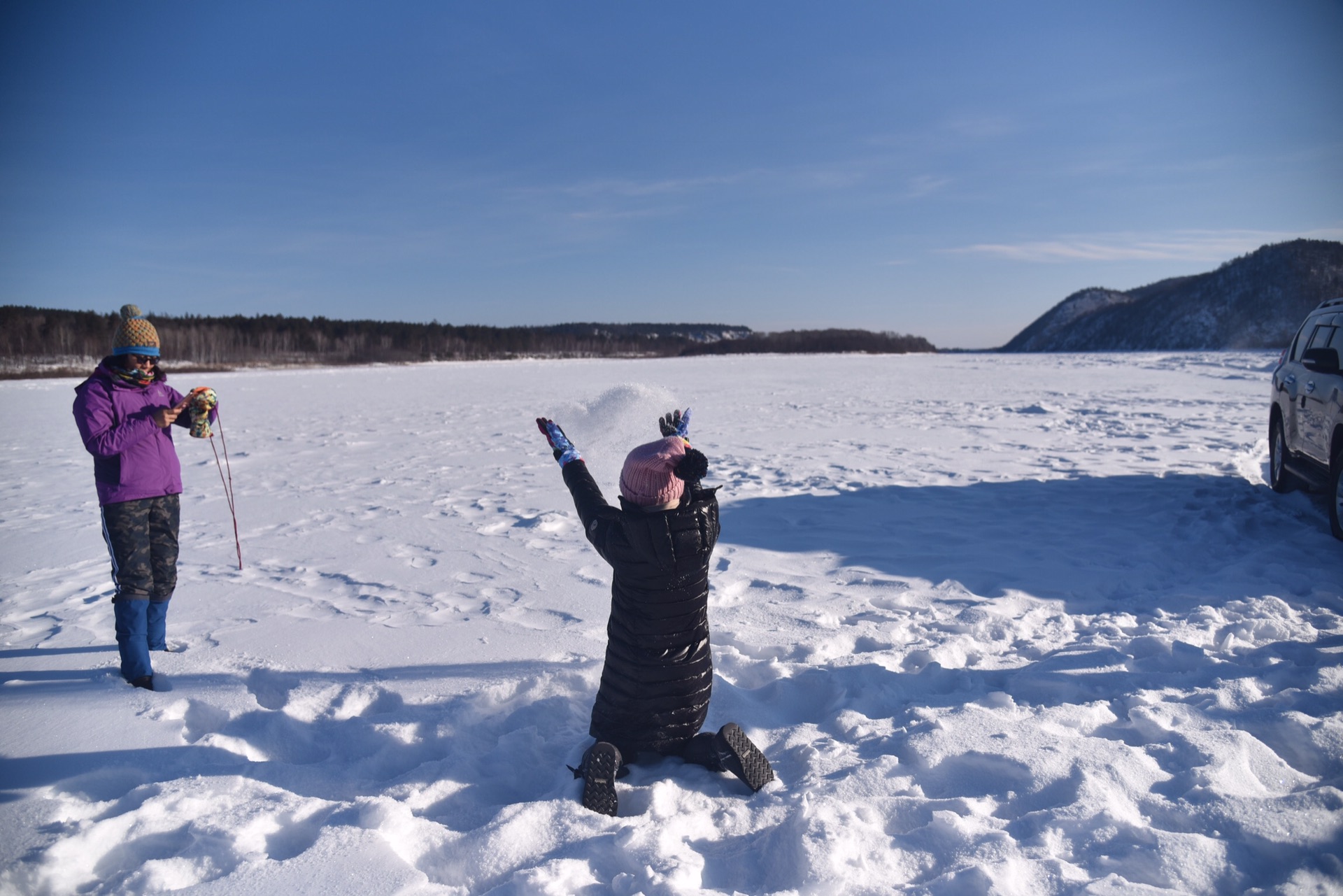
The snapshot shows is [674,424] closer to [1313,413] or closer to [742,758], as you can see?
[742,758]

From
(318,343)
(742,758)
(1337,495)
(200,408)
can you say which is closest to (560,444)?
(742,758)

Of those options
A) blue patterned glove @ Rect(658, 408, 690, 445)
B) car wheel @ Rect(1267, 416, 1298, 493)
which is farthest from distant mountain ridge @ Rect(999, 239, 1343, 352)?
blue patterned glove @ Rect(658, 408, 690, 445)

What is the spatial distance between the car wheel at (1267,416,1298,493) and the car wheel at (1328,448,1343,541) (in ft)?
4.38

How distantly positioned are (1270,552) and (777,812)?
16.4ft

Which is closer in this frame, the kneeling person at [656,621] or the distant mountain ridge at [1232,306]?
the kneeling person at [656,621]

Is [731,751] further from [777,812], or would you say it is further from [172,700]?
[172,700]

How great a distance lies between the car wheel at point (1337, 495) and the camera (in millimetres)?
5520

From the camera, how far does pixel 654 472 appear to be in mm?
2551

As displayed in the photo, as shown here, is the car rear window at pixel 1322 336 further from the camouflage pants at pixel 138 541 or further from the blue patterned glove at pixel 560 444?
the camouflage pants at pixel 138 541

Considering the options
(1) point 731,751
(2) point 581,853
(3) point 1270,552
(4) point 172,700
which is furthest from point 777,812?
(3) point 1270,552

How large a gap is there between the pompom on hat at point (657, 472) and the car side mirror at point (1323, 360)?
662 centimetres

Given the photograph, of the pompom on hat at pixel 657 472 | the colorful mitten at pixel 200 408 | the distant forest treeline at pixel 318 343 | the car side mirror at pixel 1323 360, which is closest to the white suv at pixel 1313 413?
the car side mirror at pixel 1323 360

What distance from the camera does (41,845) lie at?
237cm

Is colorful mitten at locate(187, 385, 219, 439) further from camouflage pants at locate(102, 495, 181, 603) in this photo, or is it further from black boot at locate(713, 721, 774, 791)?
black boot at locate(713, 721, 774, 791)
